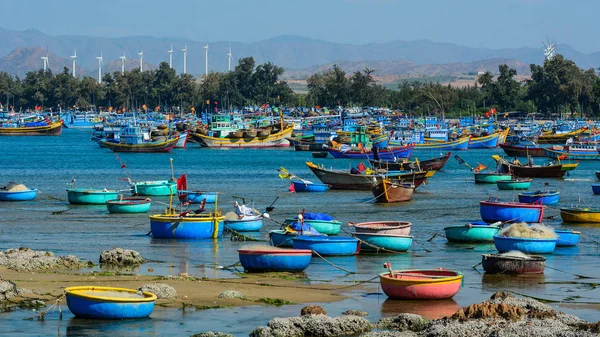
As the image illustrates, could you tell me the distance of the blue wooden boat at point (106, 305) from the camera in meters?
19.2

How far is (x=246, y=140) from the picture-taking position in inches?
4956

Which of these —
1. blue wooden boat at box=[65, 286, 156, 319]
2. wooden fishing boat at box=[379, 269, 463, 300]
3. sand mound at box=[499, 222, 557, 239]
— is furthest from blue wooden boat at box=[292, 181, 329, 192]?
blue wooden boat at box=[65, 286, 156, 319]

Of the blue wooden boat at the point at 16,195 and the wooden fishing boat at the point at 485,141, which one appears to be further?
the wooden fishing boat at the point at 485,141

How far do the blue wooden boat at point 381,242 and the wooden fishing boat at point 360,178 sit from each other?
23.5m

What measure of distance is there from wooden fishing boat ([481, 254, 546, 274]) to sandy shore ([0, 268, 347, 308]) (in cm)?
427

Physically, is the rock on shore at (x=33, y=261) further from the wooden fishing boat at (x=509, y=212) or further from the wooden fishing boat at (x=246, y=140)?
the wooden fishing boat at (x=246, y=140)

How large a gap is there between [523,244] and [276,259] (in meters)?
7.70

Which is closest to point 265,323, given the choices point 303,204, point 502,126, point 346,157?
point 303,204

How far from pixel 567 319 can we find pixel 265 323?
5572mm

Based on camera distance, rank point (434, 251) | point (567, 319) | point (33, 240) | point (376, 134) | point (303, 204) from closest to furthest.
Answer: point (567, 319) → point (434, 251) → point (33, 240) → point (303, 204) → point (376, 134)

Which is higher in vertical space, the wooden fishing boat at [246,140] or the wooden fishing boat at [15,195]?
the wooden fishing boat at [15,195]

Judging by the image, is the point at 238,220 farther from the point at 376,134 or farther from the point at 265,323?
the point at 376,134

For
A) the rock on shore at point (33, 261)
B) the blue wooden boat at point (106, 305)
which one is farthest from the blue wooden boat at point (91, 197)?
the blue wooden boat at point (106, 305)

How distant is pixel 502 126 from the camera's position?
149000 millimetres
